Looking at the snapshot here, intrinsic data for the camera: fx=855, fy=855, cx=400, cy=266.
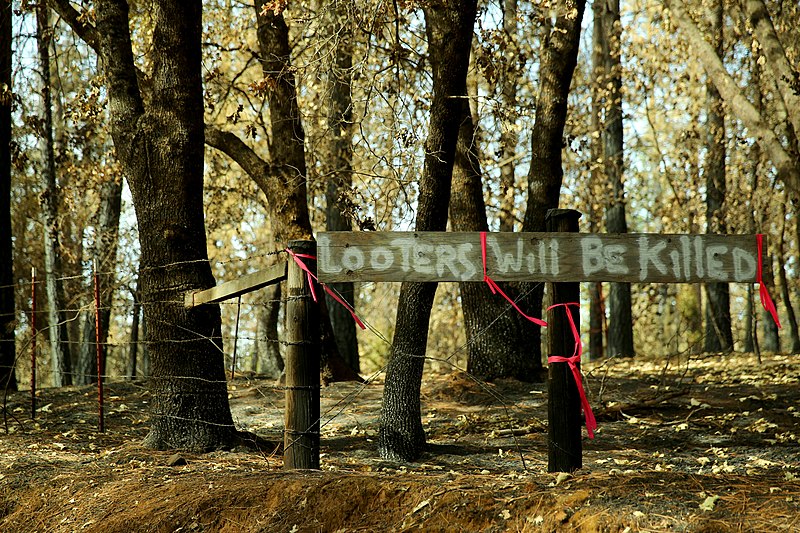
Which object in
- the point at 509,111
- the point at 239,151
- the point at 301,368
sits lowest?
the point at 301,368

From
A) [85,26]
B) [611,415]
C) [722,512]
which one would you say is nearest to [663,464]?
[611,415]

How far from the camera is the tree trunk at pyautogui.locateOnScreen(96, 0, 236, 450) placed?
7.33 metres

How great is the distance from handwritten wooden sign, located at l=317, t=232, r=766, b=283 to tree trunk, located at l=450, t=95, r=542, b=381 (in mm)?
5951

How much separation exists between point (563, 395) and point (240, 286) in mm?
2446

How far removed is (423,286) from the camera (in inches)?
296

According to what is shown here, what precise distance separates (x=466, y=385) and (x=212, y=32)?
770 centimetres

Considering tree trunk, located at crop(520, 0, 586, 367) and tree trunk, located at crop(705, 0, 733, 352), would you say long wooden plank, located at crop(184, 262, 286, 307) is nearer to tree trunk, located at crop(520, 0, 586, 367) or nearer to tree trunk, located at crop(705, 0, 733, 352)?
tree trunk, located at crop(520, 0, 586, 367)

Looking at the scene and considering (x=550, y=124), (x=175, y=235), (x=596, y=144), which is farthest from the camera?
(x=596, y=144)

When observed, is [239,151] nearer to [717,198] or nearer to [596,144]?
[596,144]

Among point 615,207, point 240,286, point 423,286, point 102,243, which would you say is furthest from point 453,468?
point 102,243

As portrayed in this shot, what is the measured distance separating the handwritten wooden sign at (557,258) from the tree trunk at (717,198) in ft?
38.0

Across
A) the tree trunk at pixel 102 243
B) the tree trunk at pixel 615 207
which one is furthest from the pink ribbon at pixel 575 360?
the tree trunk at pixel 102 243

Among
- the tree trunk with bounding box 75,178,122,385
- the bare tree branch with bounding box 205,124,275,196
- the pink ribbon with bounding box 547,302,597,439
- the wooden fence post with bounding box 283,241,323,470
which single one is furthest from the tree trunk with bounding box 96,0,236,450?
the tree trunk with bounding box 75,178,122,385

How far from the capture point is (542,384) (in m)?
11.0
